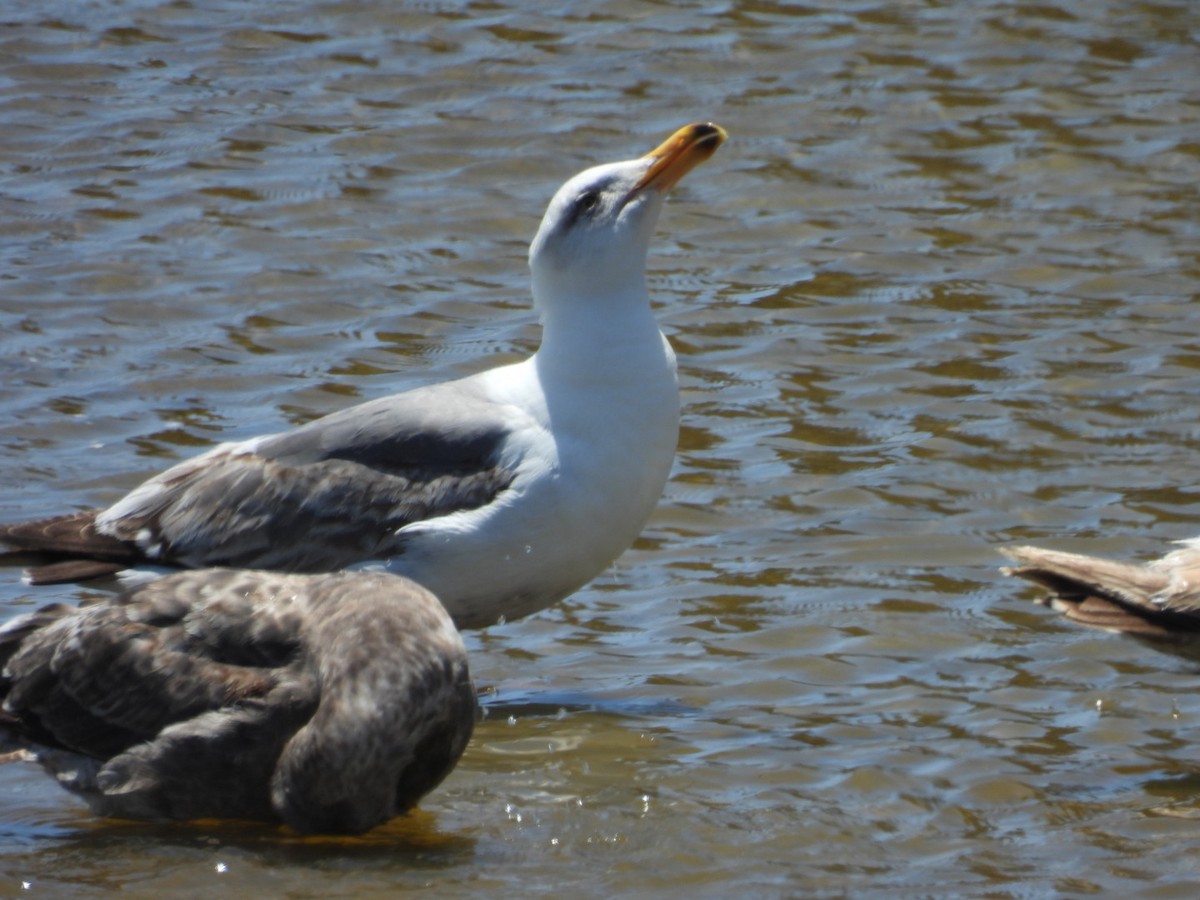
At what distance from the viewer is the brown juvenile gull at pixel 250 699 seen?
5.54m

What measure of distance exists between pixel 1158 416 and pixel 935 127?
12.4ft

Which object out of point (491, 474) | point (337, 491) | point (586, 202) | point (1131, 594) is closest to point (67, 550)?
point (337, 491)

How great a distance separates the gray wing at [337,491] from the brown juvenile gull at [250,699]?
0.84 metres

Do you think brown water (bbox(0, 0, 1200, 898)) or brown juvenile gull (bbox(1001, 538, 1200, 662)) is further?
brown juvenile gull (bbox(1001, 538, 1200, 662))

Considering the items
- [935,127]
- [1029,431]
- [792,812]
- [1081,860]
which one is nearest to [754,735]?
[792,812]

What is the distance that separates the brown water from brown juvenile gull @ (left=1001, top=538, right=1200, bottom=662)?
28 cm

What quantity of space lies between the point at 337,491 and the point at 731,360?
321cm

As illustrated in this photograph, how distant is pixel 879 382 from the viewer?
948cm

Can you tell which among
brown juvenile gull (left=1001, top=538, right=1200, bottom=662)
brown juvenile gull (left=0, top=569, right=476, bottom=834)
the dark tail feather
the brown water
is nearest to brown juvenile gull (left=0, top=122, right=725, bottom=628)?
the dark tail feather

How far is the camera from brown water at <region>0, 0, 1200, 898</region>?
5844 millimetres

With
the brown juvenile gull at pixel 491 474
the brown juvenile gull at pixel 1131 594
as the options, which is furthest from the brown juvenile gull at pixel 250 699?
the brown juvenile gull at pixel 1131 594

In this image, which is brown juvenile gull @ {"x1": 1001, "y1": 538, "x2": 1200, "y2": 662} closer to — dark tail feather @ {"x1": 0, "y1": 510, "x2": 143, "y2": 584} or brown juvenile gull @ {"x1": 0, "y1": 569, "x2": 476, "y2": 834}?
brown juvenile gull @ {"x1": 0, "y1": 569, "x2": 476, "y2": 834}

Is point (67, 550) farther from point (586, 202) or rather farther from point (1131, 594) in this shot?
point (1131, 594)

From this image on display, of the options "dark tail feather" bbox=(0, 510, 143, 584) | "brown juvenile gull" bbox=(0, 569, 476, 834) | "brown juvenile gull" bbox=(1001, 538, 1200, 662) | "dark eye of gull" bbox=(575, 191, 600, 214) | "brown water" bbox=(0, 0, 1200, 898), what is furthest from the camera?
"dark eye of gull" bbox=(575, 191, 600, 214)
